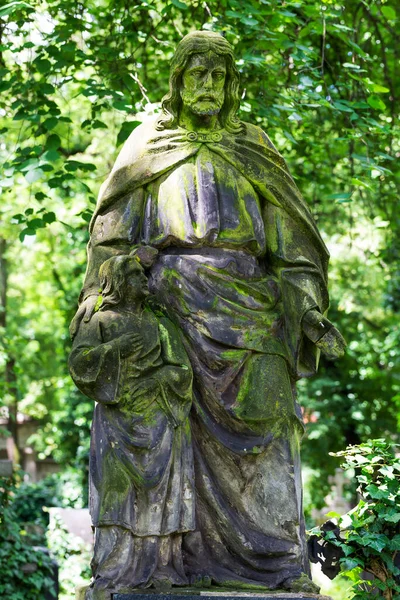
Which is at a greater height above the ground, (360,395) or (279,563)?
(360,395)

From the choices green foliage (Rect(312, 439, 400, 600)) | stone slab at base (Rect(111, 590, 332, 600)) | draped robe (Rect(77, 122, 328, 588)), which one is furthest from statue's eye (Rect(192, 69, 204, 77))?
stone slab at base (Rect(111, 590, 332, 600))

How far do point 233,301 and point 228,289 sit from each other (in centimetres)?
7

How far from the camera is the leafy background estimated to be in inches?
445

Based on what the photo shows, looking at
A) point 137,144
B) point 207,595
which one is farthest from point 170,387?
point 137,144

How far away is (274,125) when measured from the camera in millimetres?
11672

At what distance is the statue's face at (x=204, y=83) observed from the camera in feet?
22.2

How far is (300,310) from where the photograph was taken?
6.61 meters

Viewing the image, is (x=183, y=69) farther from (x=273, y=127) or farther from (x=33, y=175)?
(x=273, y=127)

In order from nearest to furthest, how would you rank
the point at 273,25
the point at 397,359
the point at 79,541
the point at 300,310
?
1. the point at 300,310
2. the point at 273,25
3. the point at 79,541
4. the point at 397,359

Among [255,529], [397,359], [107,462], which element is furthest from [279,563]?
[397,359]

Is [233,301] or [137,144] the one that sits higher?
[137,144]

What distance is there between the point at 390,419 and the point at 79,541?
9.98 meters

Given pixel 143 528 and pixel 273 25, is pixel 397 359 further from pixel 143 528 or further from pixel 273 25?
pixel 143 528

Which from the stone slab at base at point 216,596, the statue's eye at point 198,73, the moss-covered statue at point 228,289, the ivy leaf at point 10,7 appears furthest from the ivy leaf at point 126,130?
the stone slab at base at point 216,596
